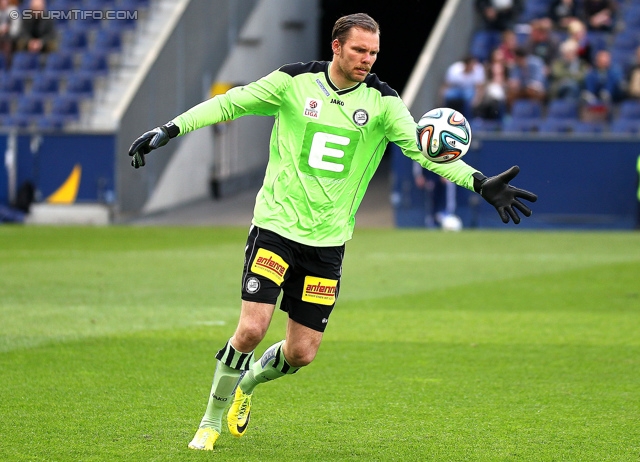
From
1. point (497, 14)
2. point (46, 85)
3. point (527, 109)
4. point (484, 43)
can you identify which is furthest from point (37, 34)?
point (527, 109)

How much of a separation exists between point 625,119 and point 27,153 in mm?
11937

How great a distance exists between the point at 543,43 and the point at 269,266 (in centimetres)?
1835

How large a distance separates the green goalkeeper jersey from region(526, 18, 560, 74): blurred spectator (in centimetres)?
1749

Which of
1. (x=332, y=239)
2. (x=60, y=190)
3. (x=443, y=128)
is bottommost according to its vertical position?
(x=60, y=190)

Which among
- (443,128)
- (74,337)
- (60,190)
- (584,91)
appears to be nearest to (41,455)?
(443,128)

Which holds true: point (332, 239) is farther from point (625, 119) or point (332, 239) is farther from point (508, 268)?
point (625, 119)

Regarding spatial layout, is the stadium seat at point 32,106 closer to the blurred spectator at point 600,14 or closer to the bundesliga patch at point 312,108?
the blurred spectator at point 600,14

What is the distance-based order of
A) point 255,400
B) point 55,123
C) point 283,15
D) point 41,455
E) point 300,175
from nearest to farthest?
point 41,455 < point 300,175 < point 255,400 < point 55,123 < point 283,15

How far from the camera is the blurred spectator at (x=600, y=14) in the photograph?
75.4ft

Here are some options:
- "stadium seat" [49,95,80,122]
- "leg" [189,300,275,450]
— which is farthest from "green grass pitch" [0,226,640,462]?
"stadium seat" [49,95,80,122]

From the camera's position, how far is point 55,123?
22.4 meters

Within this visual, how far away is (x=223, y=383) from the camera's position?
539 cm

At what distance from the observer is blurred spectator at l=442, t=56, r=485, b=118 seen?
20891 millimetres

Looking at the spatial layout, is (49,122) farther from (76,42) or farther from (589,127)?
(589,127)
